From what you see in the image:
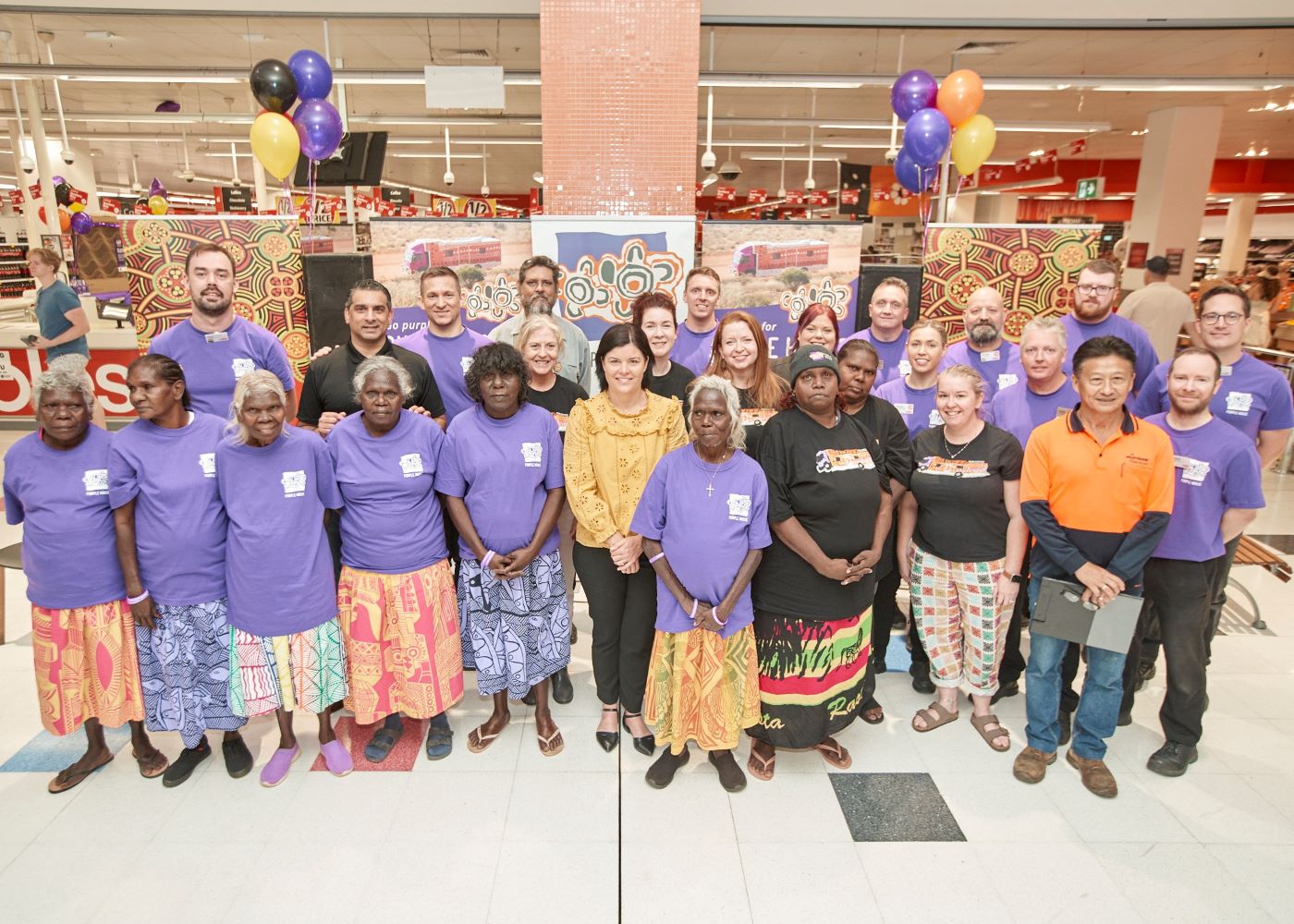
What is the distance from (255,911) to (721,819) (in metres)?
1.50

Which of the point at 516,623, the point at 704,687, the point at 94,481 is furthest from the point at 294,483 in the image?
the point at 704,687

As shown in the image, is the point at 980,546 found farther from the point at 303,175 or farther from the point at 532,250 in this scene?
the point at 303,175

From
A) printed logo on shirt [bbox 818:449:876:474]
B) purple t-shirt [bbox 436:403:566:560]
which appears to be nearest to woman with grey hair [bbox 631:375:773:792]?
printed logo on shirt [bbox 818:449:876:474]

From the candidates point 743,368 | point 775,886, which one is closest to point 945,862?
point 775,886

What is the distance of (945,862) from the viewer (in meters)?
A: 2.54

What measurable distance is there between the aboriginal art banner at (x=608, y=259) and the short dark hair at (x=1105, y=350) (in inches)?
117

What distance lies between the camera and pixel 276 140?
5.05 metres

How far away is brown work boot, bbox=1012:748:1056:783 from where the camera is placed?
2.93 meters

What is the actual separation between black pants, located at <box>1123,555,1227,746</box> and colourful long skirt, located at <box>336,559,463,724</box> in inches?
105

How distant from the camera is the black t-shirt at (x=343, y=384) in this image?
3.24 metres

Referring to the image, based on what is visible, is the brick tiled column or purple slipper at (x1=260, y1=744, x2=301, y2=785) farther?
the brick tiled column

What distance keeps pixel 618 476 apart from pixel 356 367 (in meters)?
1.30

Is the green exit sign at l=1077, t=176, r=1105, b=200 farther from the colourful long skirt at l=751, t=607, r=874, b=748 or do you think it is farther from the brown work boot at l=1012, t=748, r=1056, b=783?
the colourful long skirt at l=751, t=607, r=874, b=748

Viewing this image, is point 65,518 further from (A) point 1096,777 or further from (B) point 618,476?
(A) point 1096,777
